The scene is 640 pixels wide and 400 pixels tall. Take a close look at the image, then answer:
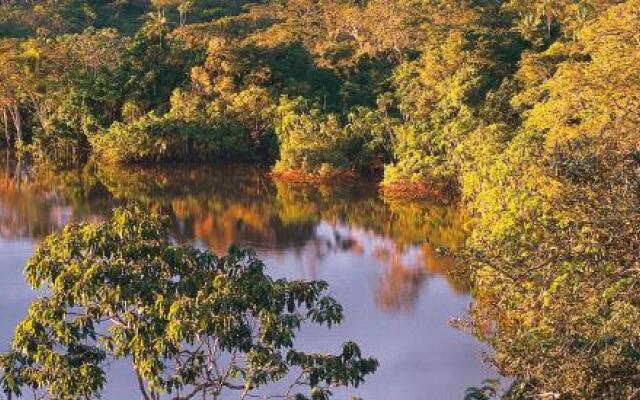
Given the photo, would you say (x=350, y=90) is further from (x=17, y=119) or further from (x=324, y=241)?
(x=324, y=241)

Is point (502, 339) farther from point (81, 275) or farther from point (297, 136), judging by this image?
point (297, 136)

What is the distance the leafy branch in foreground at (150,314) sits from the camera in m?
9.45

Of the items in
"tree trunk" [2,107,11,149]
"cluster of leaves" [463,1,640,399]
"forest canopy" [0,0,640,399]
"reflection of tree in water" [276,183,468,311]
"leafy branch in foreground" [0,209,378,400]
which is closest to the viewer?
"cluster of leaves" [463,1,640,399]

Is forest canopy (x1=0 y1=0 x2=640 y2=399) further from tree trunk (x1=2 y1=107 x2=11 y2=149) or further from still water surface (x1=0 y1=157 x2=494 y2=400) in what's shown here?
still water surface (x1=0 y1=157 x2=494 y2=400)

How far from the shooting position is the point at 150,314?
9.77 meters

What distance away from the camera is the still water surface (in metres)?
18.5

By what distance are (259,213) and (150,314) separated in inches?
945

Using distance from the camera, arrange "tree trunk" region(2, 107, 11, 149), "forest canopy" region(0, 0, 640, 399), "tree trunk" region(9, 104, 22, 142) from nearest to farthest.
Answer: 1. "forest canopy" region(0, 0, 640, 399)
2. "tree trunk" region(9, 104, 22, 142)
3. "tree trunk" region(2, 107, 11, 149)

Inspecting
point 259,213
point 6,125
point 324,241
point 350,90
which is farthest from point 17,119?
point 324,241

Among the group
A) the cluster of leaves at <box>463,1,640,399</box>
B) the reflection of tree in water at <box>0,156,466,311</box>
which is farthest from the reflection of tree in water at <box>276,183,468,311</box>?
the cluster of leaves at <box>463,1,640,399</box>

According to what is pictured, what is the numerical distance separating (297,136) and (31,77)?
15.4m

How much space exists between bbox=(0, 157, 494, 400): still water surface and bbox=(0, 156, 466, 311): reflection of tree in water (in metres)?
0.05

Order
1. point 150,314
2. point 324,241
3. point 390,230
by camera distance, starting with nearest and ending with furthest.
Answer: point 150,314 → point 324,241 → point 390,230

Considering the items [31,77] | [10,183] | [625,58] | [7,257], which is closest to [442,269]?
[625,58]
